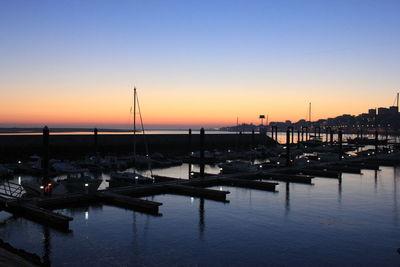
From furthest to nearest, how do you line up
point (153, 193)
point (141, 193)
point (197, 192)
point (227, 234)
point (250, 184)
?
point (250, 184), point (153, 193), point (141, 193), point (197, 192), point (227, 234)

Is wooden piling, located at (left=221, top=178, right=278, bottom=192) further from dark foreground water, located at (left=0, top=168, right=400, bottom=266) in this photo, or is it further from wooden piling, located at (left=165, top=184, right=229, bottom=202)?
wooden piling, located at (left=165, top=184, right=229, bottom=202)

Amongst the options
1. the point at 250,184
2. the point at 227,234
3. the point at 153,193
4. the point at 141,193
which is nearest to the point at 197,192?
the point at 153,193

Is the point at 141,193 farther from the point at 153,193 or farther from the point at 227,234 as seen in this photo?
the point at 227,234

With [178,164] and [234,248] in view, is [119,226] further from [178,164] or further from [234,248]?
[178,164]

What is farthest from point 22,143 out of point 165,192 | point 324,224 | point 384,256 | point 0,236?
point 384,256

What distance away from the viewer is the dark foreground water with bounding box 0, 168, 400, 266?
55.4 feet

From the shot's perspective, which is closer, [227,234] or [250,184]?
[227,234]

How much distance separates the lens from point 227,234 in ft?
66.8

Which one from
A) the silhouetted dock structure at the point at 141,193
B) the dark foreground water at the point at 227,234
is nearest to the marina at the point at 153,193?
the silhouetted dock structure at the point at 141,193

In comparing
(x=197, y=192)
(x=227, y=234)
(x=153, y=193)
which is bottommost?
(x=227, y=234)

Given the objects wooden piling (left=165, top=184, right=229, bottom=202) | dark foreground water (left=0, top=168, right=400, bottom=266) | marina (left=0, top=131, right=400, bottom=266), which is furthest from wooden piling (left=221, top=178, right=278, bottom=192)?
wooden piling (left=165, top=184, right=229, bottom=202)

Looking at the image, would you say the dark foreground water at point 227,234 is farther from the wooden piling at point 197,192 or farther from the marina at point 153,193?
the wooden piling at point 197,192

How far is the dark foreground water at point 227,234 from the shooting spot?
55.4 ft

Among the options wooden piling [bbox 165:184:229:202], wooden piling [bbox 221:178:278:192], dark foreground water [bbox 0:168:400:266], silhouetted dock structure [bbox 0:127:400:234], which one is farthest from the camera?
wooden piling [bbox 221:178:278:192]
